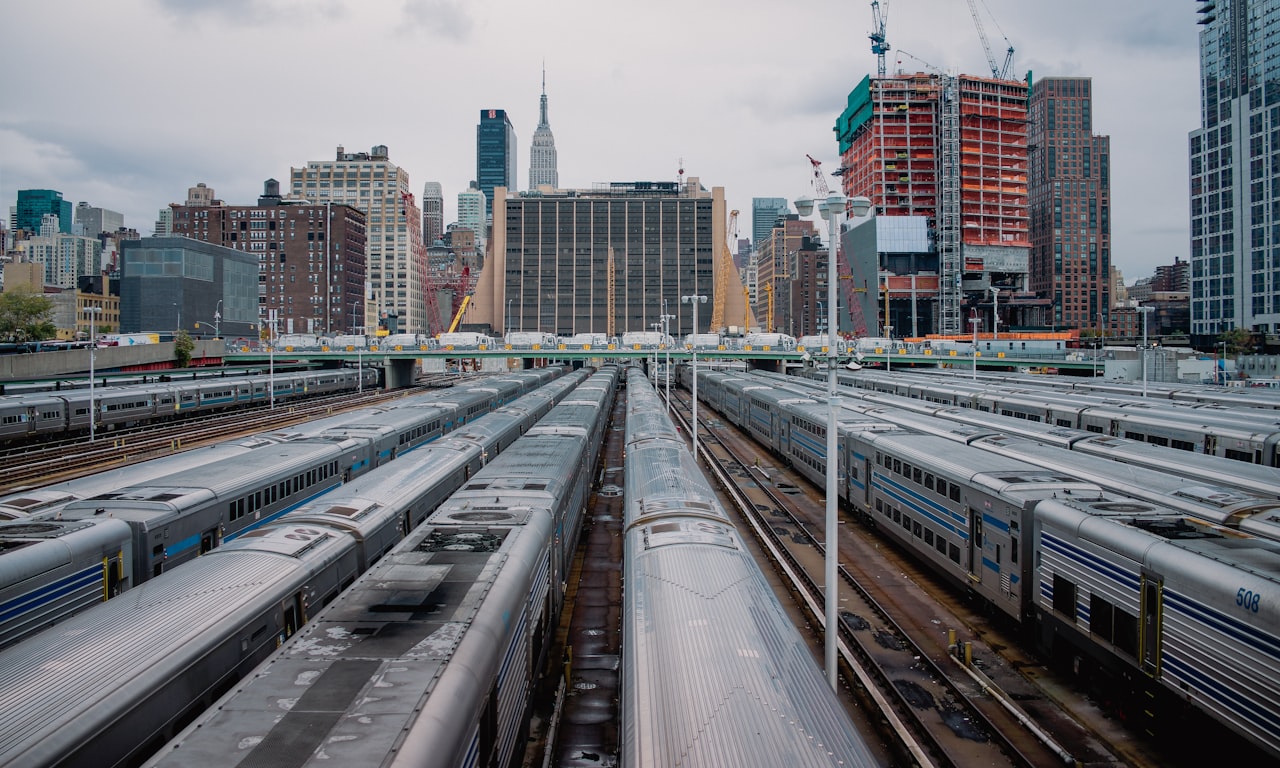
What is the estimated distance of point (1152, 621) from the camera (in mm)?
13023

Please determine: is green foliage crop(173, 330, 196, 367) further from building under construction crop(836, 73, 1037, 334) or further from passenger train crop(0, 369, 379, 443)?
building under construction crop(836, 73, 1037, 334)

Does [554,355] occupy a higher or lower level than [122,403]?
higher

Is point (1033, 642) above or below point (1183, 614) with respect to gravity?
below

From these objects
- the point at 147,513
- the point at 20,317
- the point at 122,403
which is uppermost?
the point at 20,317

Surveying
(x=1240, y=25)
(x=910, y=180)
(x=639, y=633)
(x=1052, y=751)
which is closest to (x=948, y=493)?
(x=1052, y=751)

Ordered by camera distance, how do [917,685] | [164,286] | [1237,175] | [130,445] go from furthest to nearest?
1. [1237,175]
2. [164,286]
3. [130,445]
4. [917,685]

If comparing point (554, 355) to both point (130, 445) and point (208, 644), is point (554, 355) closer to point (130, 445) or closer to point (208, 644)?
point (130, 445)

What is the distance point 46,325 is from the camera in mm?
91312

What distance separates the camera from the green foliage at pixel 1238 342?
108m

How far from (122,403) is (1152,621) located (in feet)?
198

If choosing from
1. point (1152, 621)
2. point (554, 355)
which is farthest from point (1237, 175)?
point (1152, 621)

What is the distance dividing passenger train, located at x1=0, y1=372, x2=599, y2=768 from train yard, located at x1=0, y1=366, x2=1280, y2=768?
0.19 feet

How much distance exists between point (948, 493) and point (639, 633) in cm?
1375

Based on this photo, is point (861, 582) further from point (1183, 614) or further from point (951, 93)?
point (951, 93)
